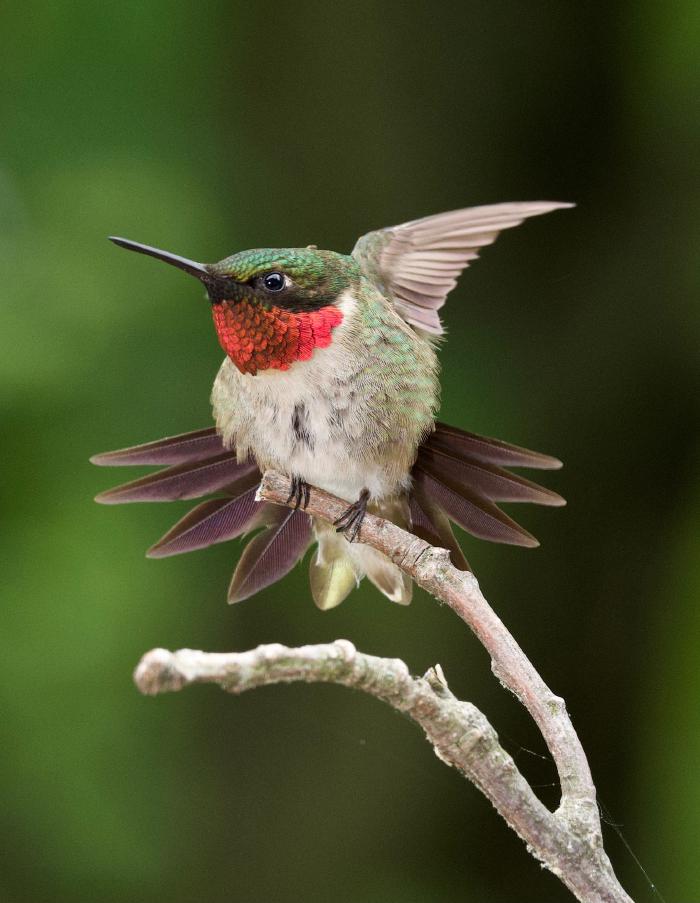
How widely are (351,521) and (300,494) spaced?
3.8 inches

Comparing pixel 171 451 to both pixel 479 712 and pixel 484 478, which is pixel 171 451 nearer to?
pixel 484 478

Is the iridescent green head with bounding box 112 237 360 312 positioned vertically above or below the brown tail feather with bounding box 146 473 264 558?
above

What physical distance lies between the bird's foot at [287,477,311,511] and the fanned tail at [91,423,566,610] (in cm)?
12

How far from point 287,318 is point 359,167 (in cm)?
152

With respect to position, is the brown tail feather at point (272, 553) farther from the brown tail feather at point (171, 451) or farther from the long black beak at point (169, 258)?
the long black beak at point (169, 258)

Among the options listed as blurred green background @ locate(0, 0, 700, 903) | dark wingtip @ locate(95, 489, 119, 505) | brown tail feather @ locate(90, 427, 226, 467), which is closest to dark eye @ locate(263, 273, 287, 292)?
brown tail feather @ locate(90, 427, 226, 467)

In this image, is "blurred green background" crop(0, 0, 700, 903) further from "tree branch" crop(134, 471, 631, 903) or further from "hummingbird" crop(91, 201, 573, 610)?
"tree branch" crop(134, 471, 631, 903)

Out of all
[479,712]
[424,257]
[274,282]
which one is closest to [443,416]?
[424,257]

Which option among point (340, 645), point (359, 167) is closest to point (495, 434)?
point (359, 167)

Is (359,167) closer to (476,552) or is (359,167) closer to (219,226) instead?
(219,226)

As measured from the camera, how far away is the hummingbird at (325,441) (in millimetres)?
1754

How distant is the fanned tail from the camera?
5.75ft

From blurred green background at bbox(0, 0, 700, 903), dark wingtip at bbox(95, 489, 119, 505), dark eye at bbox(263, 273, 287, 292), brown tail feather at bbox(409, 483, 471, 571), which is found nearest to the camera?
dark wingtip at bbox(95, 489, 119, 505)

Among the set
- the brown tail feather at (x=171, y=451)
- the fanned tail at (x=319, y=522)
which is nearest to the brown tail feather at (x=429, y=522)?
the fanned tail at (x=319, y=522)
